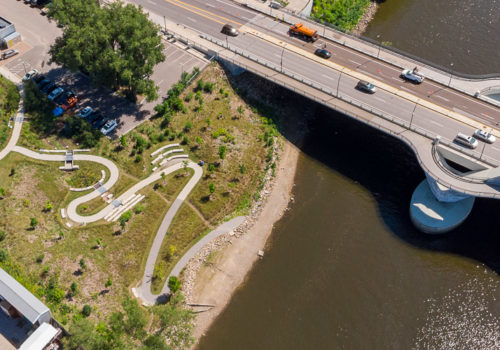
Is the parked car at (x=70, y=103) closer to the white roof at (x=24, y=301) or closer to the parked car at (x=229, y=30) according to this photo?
the parked car at (x=229, y=30)

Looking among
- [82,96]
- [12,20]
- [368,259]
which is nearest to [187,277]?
[368,259]

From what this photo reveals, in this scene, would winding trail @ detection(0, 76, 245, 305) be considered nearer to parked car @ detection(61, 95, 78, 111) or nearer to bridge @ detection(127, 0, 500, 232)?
parked car @ detection(61, 95, 78, 111)

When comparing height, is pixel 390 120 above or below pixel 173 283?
above

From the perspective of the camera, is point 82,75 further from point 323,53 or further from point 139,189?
point 323,53

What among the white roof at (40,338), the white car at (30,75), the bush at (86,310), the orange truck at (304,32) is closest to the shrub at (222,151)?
the orange truck at (304,32)

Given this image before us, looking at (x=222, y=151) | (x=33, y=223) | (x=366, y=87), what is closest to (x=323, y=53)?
(x=366, y=87)

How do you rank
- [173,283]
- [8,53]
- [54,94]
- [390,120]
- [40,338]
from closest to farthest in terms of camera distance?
[40,338] < [173,283] < [390,120] < [54,94] < [8,53]
